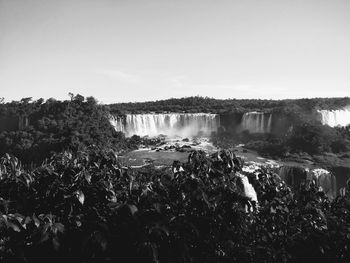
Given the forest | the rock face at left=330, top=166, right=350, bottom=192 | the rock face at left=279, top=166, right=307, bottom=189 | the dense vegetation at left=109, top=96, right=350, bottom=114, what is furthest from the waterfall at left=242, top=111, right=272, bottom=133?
the forest

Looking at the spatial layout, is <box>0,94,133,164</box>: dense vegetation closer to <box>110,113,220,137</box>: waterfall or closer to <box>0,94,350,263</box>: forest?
<box>110,113,220,137</box>: waterfall

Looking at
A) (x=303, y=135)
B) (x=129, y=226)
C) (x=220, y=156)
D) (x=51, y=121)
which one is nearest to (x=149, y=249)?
(x=129, y=226)

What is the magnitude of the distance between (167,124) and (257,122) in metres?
15.0

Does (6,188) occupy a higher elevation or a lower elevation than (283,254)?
higher

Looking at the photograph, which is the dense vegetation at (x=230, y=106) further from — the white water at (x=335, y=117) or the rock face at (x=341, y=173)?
the rock face at (x=341, y=173)

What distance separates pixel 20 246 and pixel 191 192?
149 centimetres

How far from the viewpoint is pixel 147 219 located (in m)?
2.63

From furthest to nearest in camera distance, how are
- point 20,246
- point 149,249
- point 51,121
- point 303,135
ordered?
point 51,121
point 303,135
point 20,246
point 149,249

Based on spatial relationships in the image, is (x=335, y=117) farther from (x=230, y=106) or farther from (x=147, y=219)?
(x=147, y=219)

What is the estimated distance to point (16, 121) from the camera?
188 feet

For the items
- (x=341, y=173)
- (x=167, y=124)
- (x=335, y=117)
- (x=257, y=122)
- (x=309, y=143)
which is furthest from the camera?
(x=167, y=124)

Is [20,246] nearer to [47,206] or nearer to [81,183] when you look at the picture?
[47,206]

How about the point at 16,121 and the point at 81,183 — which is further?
the point at 16,121

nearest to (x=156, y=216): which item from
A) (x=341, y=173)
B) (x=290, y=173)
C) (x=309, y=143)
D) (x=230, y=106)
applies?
(x=290, y=173)
